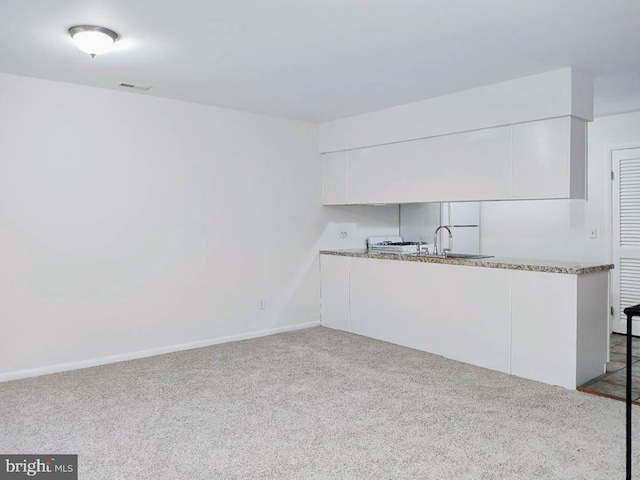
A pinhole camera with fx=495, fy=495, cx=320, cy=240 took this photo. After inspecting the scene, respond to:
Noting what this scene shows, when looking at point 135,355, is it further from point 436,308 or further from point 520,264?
point 520,264

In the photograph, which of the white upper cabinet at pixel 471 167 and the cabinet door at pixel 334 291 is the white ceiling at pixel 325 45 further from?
the cabinet door at pixel 334 291

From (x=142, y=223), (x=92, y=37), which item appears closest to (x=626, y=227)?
Result: (x=142, y=223)

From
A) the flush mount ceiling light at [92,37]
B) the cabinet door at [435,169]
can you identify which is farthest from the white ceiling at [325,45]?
the cabinet door at [435,169]

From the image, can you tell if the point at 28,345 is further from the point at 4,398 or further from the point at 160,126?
the point at 160,126

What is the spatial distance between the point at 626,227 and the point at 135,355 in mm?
5056

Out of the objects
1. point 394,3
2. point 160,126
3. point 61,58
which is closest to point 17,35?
point 61,58

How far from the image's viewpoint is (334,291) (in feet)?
18.5

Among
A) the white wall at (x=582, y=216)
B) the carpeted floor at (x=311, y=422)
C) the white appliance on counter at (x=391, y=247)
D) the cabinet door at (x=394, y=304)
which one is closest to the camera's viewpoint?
the carpeted floor at (x=311, y=422)

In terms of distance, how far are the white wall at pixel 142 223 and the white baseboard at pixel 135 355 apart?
35 mm

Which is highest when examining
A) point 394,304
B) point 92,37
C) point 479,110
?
point 92,37

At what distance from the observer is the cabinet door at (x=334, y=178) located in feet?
18.3

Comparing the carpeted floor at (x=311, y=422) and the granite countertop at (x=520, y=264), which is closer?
the carpeted floor at (x=311, y=422)

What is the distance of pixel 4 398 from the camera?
11.3 ft

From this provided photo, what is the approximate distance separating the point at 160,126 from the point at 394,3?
2730 millimetres
